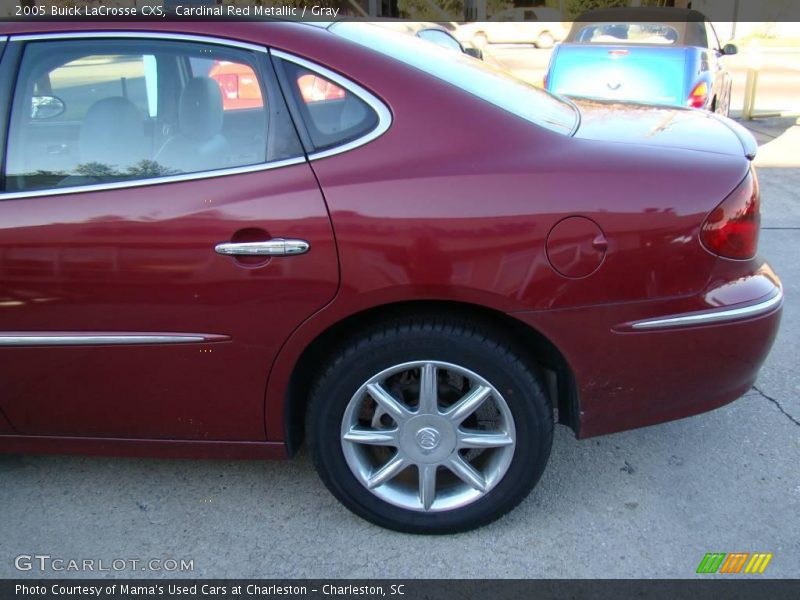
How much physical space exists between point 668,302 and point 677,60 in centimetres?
529

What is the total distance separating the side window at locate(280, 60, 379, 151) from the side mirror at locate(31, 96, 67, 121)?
2.79ft

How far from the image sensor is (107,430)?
2.49m

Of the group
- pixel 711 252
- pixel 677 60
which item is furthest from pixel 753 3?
pixel 711 252

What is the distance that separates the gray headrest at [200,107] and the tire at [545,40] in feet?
93.8

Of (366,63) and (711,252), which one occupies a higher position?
(366,63)

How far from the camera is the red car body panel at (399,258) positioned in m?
2.17

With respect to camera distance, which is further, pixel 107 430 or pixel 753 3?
pixel 753 3

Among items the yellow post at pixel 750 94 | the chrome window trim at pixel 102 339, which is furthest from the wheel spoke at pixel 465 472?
the yellow post at pixel 750 94

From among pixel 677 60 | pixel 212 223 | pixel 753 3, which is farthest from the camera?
pixel 753 3

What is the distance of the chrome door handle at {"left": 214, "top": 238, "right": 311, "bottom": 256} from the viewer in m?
2.18

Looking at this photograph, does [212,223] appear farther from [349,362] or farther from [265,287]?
[349,362]

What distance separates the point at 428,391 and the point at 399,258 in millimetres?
469

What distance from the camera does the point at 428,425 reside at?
2418 mm
